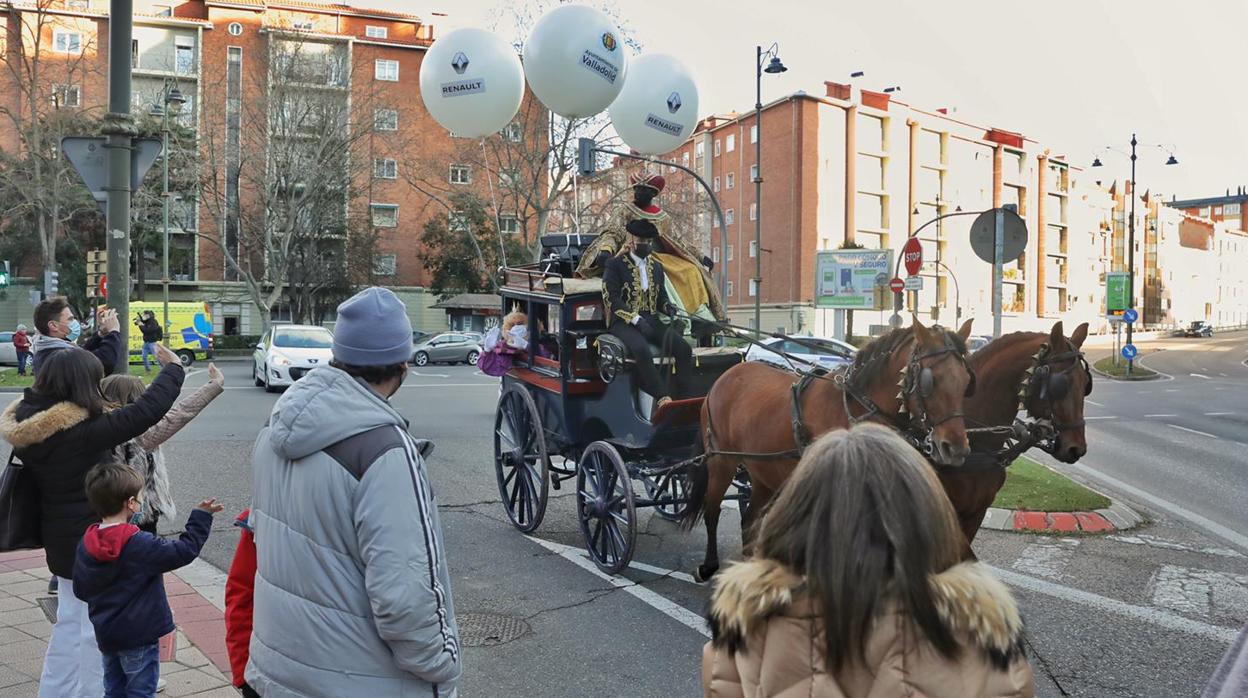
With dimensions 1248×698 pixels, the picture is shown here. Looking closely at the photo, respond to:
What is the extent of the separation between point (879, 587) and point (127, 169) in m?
5.50

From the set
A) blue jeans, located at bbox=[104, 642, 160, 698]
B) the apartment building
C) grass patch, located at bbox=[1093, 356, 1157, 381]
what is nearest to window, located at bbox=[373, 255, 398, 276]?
the apartment building

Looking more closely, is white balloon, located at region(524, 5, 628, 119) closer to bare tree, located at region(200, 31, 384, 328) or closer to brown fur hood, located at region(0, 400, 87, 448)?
brown fur hood, located at region(0, 400, 87, 448)

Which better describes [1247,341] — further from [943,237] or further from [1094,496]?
[1094,496]

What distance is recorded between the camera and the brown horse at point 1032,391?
207 inches

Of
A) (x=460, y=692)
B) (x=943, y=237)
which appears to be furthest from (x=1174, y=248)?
(x=460, y=692)

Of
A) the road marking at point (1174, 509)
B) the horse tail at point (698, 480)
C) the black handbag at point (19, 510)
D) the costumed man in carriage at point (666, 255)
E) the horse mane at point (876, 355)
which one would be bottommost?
the road marking at point (1174, 509)

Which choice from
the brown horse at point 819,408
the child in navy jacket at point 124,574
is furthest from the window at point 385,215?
the child in navy jacket at point 124,574

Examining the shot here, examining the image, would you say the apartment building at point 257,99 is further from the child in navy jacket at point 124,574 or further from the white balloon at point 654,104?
the child in navy jacket at point 124,574

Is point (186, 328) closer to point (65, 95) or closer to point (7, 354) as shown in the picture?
point (7, 354)

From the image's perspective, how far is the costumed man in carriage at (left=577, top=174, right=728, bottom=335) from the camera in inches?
288

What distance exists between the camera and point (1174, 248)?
92.7 meters

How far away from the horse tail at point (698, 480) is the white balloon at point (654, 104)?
4.25 meters

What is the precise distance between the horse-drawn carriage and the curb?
8.42 ft

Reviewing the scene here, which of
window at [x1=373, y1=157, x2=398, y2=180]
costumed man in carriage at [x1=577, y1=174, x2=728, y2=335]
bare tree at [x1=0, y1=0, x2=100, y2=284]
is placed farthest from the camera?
window at [x1=373, y1=157, x2=398, y2=180]
